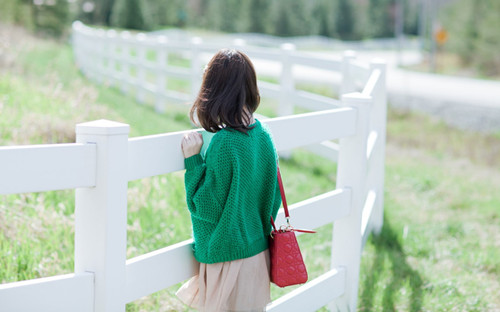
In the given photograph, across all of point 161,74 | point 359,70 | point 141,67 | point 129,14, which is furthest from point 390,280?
point 129,14

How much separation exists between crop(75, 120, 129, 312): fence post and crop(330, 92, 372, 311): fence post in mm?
1729

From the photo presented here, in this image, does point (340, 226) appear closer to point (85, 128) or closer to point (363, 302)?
point (363, 302)

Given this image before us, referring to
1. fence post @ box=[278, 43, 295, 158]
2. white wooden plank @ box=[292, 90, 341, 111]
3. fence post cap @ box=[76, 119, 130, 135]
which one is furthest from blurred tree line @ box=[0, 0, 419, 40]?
fence post cap @ box=[76, 119, 130, 135]

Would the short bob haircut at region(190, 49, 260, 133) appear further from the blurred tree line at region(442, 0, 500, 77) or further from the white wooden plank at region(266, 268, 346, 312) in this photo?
the blurred tree line at region(442, 0, 500, 77)

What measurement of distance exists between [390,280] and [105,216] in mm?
2685

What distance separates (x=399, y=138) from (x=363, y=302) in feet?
24.8

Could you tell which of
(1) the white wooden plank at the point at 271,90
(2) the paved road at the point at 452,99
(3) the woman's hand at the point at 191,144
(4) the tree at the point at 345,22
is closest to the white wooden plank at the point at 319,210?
(3) the woman's hand at the point at 191,144

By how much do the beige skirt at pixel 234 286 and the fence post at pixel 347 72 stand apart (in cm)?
446

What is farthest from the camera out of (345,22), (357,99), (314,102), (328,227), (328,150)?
(345,22)

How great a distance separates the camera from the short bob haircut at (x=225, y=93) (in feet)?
7.89

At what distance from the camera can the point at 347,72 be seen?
22.4 feet

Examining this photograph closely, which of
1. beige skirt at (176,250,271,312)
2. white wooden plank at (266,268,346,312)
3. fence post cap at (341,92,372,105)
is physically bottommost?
white wooden plank at (266,268,346,312)

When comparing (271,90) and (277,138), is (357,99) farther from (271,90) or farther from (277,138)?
(271,90)

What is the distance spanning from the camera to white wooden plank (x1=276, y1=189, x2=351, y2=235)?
312cm
